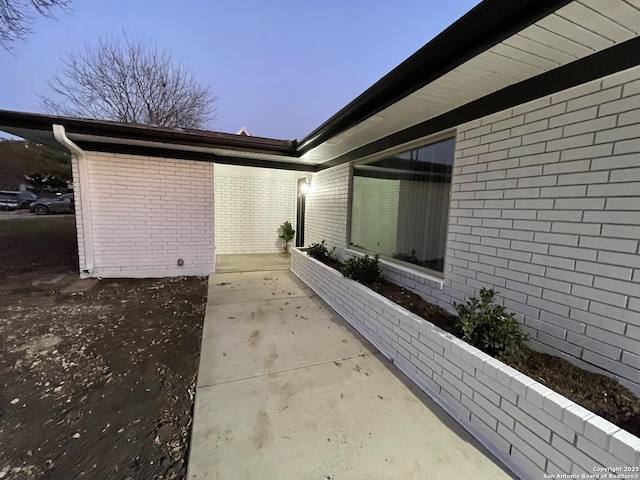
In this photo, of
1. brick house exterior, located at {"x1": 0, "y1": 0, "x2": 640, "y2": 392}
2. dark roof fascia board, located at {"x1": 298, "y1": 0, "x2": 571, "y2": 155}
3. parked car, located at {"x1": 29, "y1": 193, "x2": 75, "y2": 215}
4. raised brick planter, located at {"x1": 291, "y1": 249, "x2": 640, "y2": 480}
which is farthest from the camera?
parked car, located at {"x1": 29, "y1": 193, "x2": 75, "y2": 215}

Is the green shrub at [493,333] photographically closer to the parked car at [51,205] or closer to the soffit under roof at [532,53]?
the soffit under roof at [532,53]

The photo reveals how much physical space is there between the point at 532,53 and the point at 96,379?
151 inches

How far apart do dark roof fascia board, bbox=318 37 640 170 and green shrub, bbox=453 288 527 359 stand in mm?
1477

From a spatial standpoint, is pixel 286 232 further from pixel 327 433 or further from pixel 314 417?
pixel 327 433

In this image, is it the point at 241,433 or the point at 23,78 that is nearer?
the point at 241,433

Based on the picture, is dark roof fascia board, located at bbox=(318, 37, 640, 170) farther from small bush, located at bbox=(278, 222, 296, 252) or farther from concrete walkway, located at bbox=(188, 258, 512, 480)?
small bush, located at bbox=(278, 222, 296, 252)

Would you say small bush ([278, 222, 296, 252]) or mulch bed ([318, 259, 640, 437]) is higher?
small bush ([278, 222, 296, 252])

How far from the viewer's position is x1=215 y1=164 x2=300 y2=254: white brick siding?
24.3ft

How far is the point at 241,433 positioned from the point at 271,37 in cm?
1762

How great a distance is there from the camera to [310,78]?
31.4m

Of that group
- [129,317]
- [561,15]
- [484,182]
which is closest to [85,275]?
[129,317]

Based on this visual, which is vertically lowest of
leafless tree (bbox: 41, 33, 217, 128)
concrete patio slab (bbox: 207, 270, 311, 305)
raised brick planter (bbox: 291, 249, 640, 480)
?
concrete patio slab (bbox: 207, 270, 311, 305)

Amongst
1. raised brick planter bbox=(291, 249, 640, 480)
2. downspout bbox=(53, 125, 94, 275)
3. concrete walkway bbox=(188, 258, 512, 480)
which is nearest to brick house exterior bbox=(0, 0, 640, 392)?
raised brick planter bbox=(291, 249, 640, 480)

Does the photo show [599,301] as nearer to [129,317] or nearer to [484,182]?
[484,182]
